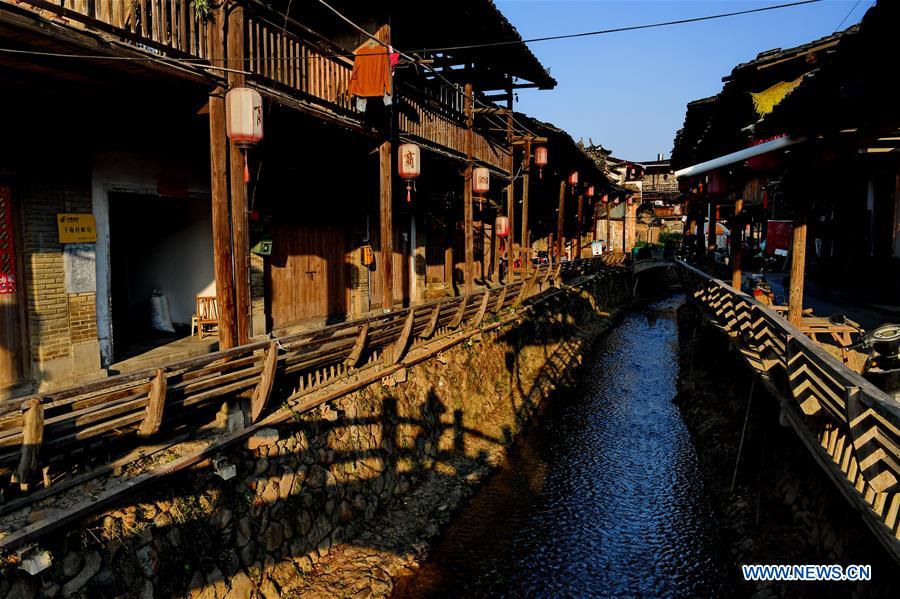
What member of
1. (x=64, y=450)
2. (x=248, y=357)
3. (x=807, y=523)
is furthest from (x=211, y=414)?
(x=807, y=523)

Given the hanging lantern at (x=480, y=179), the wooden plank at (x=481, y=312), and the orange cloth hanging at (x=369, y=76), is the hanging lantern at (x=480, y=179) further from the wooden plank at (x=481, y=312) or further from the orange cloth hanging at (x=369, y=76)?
the orange cloth hanging at (x=369, y=76)

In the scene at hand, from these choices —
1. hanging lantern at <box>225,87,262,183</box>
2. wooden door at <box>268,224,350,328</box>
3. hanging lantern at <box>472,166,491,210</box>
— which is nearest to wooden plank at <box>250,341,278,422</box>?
hanging lantern at <box>225,87,262,183</box>

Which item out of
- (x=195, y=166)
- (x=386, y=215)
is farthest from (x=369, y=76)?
(x=195, y=166)

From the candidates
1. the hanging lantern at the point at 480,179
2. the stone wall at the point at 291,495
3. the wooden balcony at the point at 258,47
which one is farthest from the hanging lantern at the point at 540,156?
the stone wall at the point at 291,495

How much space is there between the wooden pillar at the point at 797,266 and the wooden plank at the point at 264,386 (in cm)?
852

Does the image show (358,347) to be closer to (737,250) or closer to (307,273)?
(307,273)

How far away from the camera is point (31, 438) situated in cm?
494

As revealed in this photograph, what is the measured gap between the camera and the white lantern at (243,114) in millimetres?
7762

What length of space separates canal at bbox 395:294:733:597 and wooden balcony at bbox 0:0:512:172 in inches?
330

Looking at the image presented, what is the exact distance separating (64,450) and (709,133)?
20.4 m

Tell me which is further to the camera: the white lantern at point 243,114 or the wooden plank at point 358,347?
the wooden plank at point 358,347

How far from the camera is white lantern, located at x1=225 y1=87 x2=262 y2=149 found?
25.5 feet

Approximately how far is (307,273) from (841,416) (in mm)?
11822

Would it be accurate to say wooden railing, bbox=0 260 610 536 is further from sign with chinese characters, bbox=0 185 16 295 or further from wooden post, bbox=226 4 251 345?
sign with chinese characters, bbox=0 185 16 295
